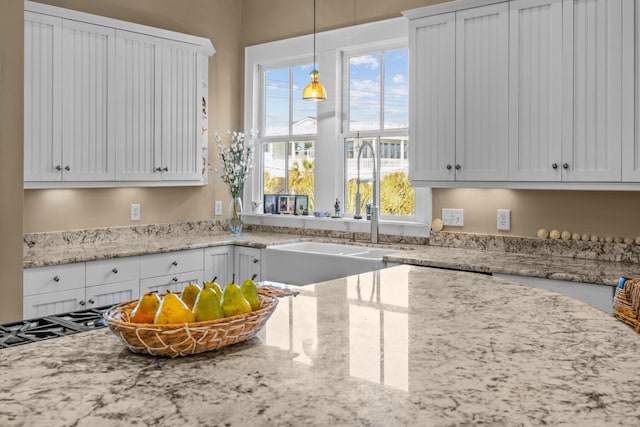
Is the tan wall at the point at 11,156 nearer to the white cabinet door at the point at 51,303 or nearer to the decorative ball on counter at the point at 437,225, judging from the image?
the white cabinet door at the point at 51,303

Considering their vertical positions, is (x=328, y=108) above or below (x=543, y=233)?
above

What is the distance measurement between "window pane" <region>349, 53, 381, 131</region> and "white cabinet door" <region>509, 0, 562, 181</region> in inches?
52.8

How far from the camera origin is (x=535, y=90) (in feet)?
11.1

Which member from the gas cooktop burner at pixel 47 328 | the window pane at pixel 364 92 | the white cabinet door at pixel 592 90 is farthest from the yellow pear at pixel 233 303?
the window pane at pixel 364 92

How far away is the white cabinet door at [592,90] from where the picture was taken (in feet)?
10.1

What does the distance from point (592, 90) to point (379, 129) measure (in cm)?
174

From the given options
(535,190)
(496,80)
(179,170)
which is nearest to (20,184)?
(179,170)

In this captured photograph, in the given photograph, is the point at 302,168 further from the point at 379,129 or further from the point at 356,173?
the point at 379,129

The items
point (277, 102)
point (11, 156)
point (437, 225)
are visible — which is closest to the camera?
point (11, 156)

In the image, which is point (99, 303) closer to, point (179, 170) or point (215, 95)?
point (179, 170)

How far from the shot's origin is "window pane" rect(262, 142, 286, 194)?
5.30 metres

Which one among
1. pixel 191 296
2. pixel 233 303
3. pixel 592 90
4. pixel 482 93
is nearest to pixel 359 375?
pixel 233 303

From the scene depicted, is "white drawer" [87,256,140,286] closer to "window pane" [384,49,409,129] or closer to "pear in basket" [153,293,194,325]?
"window pane" [384,49,409,129]

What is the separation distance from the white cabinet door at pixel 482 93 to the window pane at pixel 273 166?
201 centimetres
